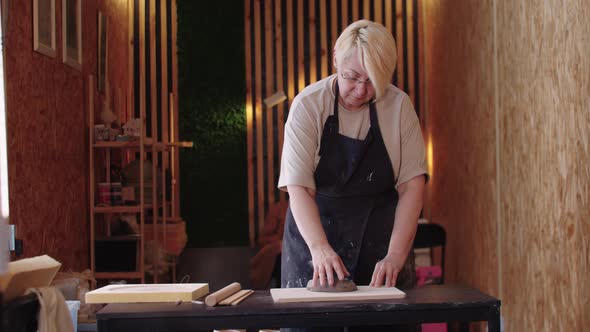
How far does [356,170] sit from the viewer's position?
2.65 meters

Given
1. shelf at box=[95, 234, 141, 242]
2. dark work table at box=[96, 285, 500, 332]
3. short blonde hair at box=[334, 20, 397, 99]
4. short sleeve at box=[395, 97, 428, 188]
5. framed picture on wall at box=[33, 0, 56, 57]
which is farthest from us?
shelf at box=[95, 234, 141, 242]

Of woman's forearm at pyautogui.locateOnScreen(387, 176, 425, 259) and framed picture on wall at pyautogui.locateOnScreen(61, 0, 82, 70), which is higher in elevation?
framed picture on wall at pyautogui.locateOnScreen(61, 0, 82, 70)

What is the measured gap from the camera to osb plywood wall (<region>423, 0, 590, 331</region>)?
10.6 feet

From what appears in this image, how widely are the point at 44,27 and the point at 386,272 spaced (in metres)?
3.60

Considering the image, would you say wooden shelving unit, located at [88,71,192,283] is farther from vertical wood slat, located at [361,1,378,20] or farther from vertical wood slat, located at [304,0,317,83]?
vertical wood slat, located at [361,1,378,20]

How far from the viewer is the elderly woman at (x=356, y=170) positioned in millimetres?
2389

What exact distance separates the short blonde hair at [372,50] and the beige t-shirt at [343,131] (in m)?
0.18

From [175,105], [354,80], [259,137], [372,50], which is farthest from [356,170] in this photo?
[175,105]

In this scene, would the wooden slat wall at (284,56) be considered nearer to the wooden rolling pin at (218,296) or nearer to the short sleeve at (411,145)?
the short sleeve at (411,145)

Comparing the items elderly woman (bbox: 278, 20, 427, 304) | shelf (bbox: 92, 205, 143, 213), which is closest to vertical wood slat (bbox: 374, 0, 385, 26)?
shelf (bbox: 92, 205, 143, 213)

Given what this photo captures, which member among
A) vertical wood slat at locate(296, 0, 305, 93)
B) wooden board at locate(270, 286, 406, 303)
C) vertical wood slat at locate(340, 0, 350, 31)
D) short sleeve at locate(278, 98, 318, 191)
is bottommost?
wooden board at locate(270, 286, 406, 303)

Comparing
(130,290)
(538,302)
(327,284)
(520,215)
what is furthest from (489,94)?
(130,290)

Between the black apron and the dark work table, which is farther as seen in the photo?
the black apron

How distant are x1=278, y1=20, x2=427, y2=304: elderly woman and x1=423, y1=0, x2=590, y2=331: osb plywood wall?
96 cm
